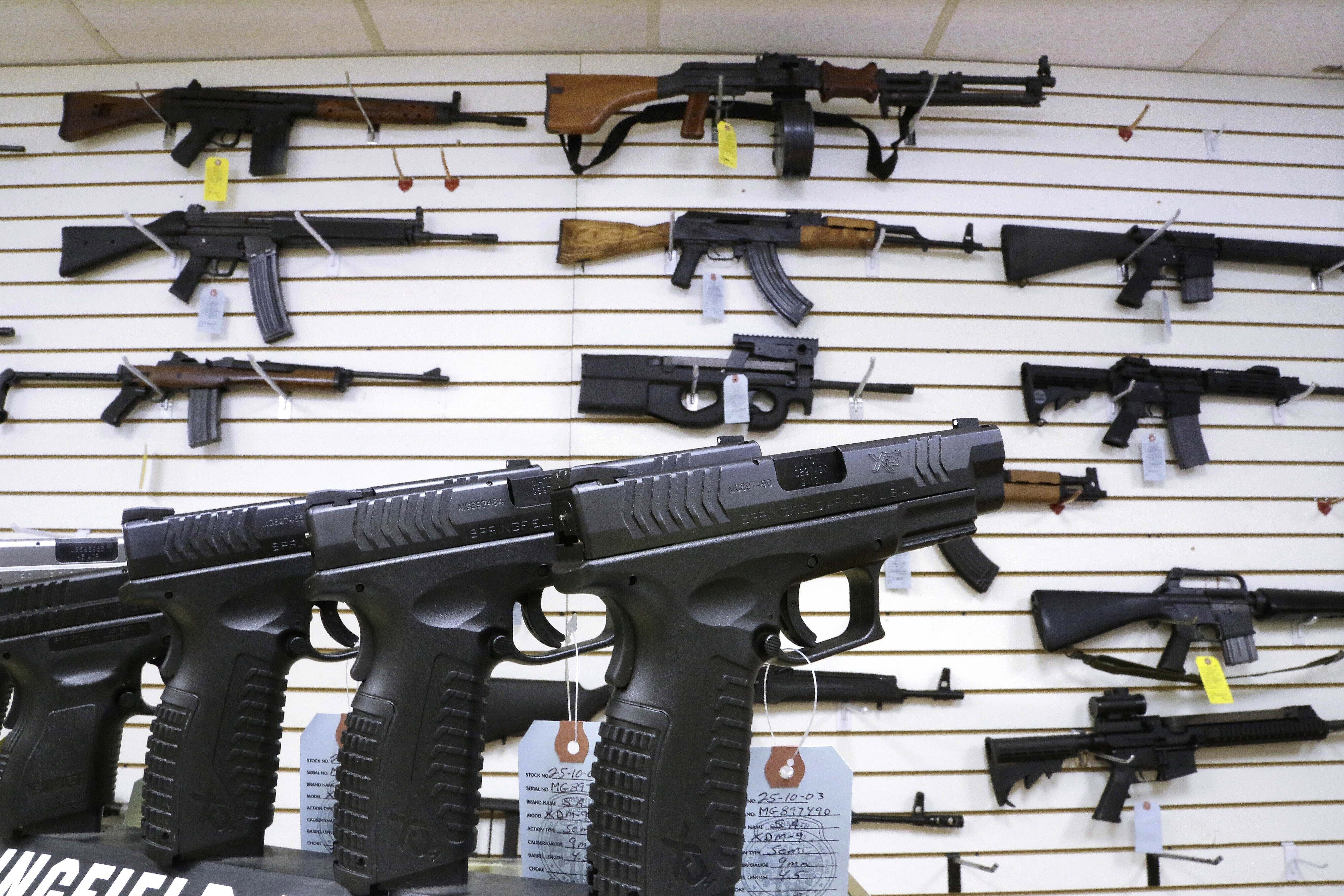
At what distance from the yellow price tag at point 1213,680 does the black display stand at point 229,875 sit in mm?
2761

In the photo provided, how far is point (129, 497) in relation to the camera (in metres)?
3.42

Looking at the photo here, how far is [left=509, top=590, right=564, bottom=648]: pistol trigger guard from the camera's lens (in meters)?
1.62

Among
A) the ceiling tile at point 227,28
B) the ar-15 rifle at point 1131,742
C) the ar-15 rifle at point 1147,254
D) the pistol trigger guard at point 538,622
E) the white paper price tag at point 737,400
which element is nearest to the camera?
the pistol trigger guard at point 538,622

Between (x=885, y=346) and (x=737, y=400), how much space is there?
2.19ft

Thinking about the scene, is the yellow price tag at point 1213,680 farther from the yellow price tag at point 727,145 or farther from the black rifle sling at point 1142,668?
the yellow price tag at point 727,145

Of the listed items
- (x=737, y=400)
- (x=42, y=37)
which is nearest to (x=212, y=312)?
(x=42, y=37)

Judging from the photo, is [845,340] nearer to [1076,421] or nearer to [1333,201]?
[1076,421]

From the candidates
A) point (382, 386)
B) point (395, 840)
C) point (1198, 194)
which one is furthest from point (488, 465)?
point (1198, 194)

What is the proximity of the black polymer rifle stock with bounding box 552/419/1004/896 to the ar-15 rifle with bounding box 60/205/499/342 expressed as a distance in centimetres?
237

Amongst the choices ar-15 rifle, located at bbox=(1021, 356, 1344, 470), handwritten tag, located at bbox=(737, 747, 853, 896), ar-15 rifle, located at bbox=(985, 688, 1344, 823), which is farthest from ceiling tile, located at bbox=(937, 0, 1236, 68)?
handwritten tag, located at bbox=(737, 747, 853, 896)

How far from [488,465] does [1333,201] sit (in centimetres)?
364

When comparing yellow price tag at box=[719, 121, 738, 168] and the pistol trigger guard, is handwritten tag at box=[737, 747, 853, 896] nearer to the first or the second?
the pistol trigger guard

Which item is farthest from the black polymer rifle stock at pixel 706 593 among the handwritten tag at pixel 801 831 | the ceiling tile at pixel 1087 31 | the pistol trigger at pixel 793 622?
the ceiling tile at pixel 1087 31

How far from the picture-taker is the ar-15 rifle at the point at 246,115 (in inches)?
140
